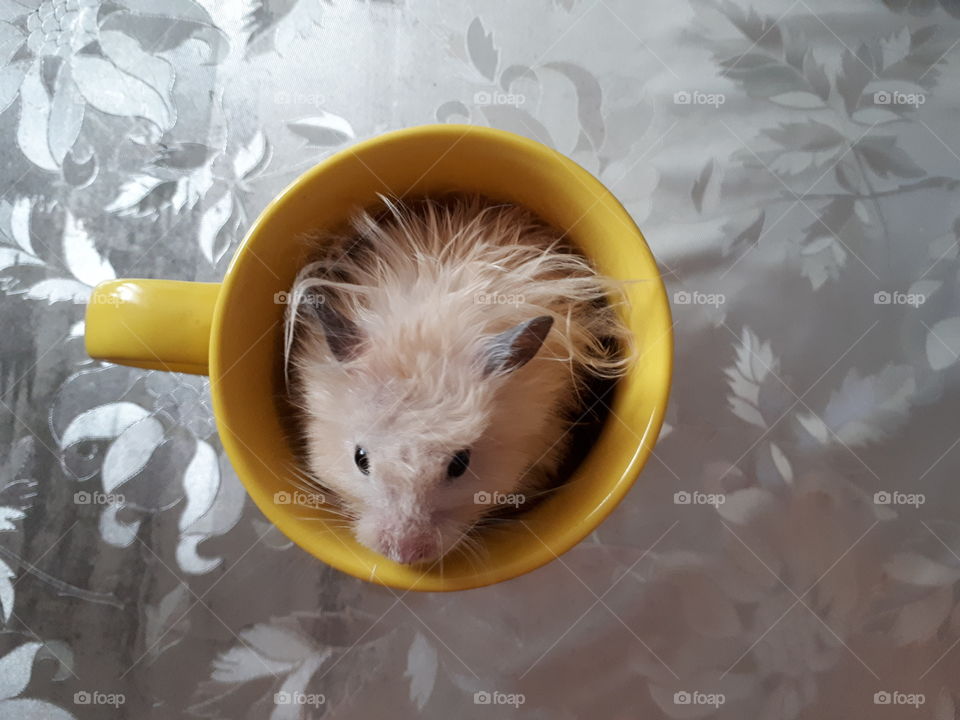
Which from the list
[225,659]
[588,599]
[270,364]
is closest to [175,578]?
[225,659]

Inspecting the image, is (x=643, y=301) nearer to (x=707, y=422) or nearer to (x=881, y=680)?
(x=707, y=422)

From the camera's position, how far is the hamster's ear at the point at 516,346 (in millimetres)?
478

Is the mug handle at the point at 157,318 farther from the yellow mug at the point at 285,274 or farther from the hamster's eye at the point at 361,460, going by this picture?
the hamster's eye at the point at 361,460

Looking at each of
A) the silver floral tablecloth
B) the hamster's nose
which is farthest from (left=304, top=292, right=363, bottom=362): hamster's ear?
the silver floral tablecloth

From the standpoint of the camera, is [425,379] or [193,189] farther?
[193,189]

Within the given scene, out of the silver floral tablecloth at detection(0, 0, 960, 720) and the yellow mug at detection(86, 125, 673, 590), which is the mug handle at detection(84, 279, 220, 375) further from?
the silver floral tablecloth at detection(0, 0, 960, 720)

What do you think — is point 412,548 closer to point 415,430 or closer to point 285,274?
point 415,430

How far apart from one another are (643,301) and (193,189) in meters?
0.44

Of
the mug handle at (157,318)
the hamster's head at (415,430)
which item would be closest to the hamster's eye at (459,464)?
the hamster's head at (415,430)

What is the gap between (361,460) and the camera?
527mm

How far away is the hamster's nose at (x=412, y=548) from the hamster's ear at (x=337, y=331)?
0.41ft

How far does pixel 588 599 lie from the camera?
2.19 ft

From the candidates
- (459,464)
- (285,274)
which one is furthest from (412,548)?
(285,274)

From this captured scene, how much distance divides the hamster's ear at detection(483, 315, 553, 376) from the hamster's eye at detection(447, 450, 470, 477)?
0.06 m
